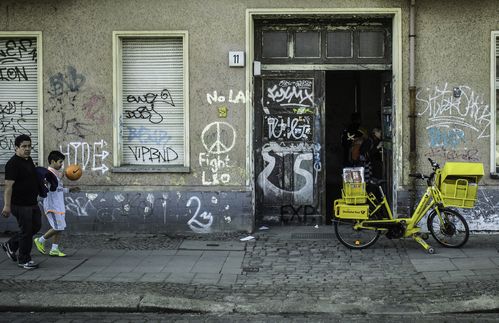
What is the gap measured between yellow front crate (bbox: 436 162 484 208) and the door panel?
8.55ft

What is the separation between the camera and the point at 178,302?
→ 771 cm

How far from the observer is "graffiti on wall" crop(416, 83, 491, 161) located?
11570mm

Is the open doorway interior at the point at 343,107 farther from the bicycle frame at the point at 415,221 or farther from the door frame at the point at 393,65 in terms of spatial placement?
the bicycle frame at the point at 415,221

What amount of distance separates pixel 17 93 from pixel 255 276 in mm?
5720

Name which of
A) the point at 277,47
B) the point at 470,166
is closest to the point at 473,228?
the point at 470,166

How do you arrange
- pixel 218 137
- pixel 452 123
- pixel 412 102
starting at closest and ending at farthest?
pixel 412 102, pixel 452 123, pixel 218 137

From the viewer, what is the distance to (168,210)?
38.3ft

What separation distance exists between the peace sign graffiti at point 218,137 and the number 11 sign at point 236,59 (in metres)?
0.99

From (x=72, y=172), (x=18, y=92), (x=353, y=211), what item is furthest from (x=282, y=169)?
(x=18, y=92)

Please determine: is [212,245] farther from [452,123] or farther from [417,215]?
[452,123]

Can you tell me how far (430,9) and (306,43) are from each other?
2091 millimetres

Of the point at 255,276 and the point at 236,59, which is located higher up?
the point at 236,59

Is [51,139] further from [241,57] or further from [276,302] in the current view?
[276,302]

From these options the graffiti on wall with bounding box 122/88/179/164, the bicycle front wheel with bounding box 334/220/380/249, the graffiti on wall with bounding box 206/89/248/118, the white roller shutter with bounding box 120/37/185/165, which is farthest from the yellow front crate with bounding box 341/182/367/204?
the graffiti on wall with bounding box 122/88/179/164
